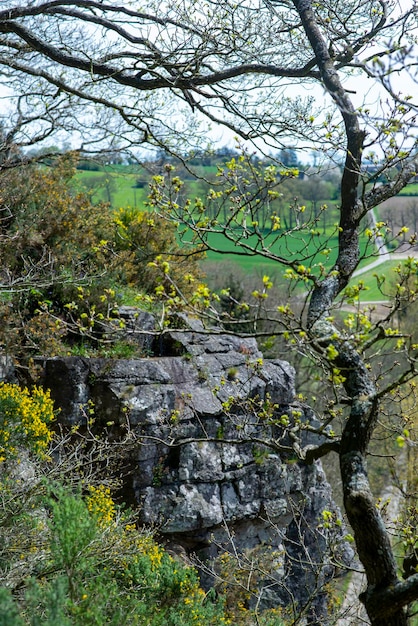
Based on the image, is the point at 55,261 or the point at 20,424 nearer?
the point at 20,424

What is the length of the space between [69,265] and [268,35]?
15.6ft

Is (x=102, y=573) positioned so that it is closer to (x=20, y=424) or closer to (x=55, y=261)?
(x=20, y=424)

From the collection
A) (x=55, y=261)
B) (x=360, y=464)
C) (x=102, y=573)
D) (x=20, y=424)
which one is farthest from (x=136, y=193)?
(x=360, y=464)

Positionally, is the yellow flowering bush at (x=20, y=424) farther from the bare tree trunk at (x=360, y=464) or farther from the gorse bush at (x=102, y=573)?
the bare tree trunk at (x=360, y=464)

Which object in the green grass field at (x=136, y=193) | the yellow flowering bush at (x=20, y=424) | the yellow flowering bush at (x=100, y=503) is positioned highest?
the green grass field at (x=136, y=193)

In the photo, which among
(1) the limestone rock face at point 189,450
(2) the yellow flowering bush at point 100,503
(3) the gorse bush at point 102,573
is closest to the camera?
(3) the gorse bush at point 102,573

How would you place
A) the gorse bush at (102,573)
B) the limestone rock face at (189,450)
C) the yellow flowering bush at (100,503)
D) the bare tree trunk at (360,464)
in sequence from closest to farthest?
1. the bare tree trunk at (360,464)
2. the gorse bush at (102,573)
3. the yellow flowering bush at (100,503)
4. the limestone rock face at (189,450)

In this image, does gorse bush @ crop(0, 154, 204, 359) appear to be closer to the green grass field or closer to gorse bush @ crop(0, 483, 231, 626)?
the green grass field

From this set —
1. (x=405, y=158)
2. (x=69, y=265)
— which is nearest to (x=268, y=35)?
(x=405, y=158)

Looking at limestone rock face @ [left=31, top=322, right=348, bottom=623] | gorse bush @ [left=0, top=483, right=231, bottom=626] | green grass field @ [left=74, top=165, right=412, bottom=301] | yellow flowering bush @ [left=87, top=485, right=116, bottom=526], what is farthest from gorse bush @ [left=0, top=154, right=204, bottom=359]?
gorse bush @ [left=0, top=483, right=231, bottom=626]

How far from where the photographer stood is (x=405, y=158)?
4.29 meters

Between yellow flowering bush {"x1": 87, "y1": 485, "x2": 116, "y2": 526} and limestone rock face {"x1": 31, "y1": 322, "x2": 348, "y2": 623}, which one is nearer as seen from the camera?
yellow flowering bush {"x1": 87, "y1": 485, "x2": 116, "y2": 526}

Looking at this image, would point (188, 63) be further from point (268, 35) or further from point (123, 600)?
point (123, 600)

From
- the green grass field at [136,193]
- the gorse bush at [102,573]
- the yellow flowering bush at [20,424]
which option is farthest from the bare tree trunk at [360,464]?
the yellow flowering bush at [20,424]
